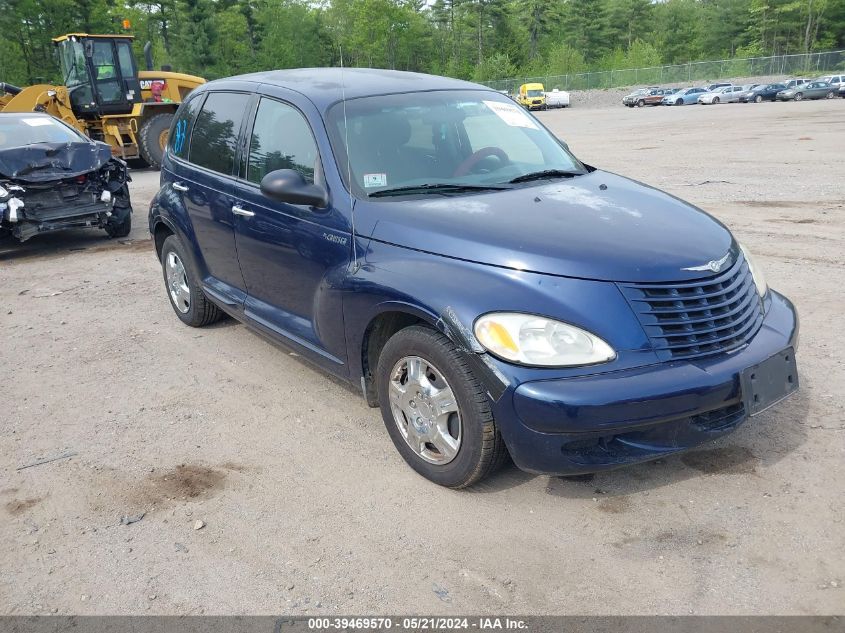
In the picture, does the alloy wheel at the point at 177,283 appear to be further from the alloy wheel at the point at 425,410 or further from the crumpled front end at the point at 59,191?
the crumpled front end at the point at 59,191

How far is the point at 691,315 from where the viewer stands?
302 centimetres

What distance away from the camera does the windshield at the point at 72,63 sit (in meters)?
16.9

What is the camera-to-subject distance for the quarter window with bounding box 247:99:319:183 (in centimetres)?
404

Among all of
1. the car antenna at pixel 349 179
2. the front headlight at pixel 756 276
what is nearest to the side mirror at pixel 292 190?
the car antenna at pixel 349 179

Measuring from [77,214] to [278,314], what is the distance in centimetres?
599

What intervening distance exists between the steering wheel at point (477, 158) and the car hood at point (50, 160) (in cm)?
677

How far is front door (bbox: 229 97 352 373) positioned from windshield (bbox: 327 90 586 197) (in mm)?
231

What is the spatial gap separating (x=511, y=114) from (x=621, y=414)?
8.04 ft

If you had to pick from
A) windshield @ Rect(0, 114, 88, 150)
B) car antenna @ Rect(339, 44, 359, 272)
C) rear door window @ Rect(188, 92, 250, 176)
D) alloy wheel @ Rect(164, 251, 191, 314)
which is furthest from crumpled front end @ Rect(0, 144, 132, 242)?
car antenna @ Rect(339, 44, 359, 272)

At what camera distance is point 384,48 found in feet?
262

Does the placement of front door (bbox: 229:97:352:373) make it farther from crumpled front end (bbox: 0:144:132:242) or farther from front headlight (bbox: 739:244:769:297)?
crumpled front end (bbox: 0:144:132:242)

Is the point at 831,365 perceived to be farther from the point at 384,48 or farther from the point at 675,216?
the point at 384,48

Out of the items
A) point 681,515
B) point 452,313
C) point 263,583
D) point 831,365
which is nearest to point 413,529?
point 263,583

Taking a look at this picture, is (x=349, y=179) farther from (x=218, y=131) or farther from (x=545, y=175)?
(x=218, y=131)
